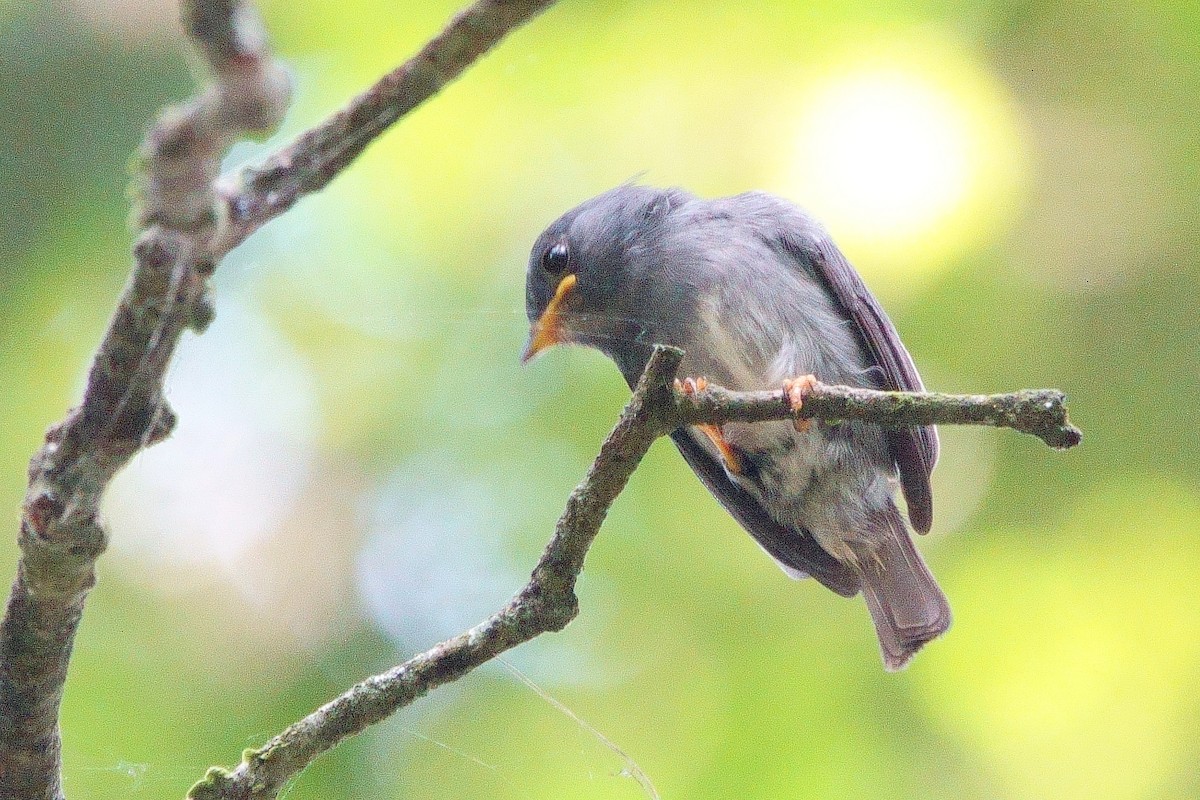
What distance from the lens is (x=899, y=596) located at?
3.80 metres

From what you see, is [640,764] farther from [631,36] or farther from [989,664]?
[631,36]

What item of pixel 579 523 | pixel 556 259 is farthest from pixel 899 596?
pixel 579 523

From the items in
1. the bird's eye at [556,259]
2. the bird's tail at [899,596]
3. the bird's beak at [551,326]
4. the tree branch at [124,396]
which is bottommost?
the bird's tail at [899,596]

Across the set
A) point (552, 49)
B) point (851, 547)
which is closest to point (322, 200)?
point (552, 49)

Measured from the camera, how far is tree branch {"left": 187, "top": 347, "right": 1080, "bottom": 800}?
2.19 metres

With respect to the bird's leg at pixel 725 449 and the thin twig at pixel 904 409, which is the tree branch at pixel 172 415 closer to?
the thin twig at pixel 904 409

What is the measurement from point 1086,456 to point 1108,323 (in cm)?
52

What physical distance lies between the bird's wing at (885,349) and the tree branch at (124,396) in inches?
101

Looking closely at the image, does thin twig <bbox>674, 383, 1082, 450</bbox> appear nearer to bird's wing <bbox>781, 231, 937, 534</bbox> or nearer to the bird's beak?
bird's wing <bbox>781, 231, 937, 534</bbox>

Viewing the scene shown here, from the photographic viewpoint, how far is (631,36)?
4520mm

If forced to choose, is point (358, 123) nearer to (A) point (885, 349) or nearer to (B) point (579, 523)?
(B) point (579, 523)

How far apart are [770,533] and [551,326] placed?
1.07 metres

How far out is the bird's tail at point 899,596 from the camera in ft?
12.1

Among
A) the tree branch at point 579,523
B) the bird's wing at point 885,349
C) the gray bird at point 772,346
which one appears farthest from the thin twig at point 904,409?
the bird's wing at point 885,349
